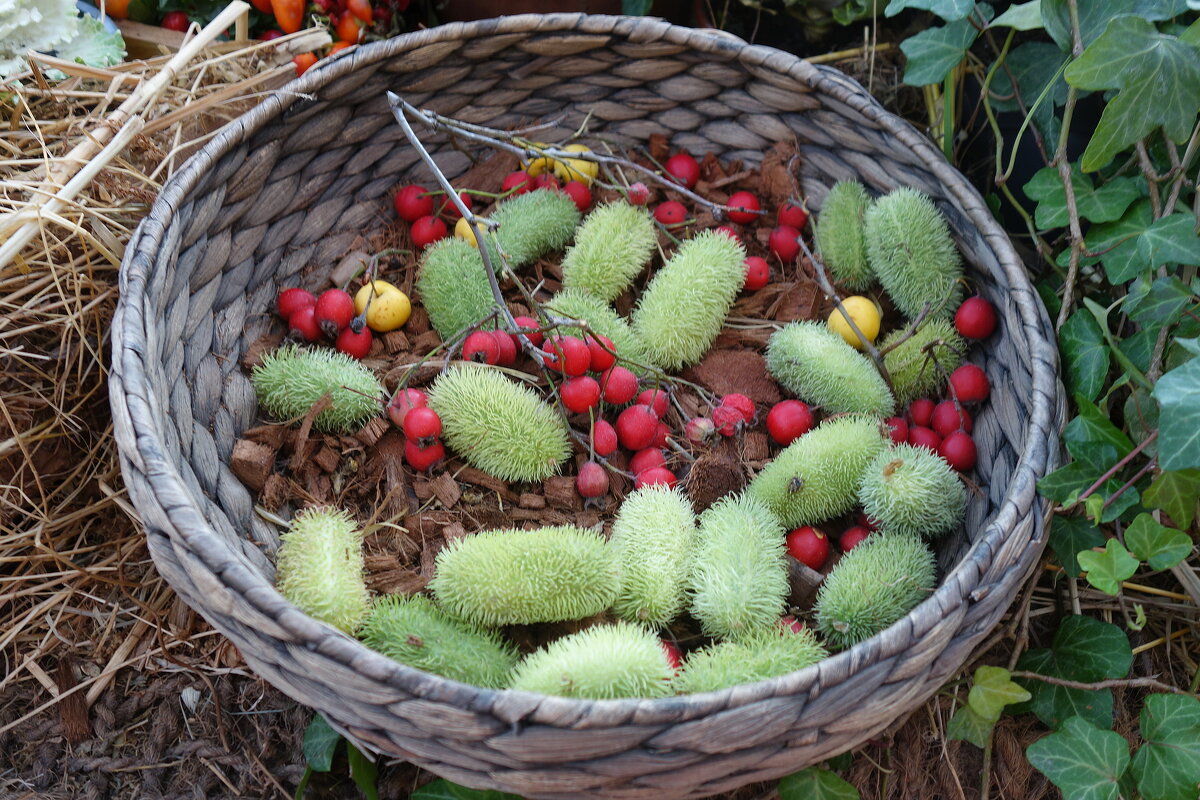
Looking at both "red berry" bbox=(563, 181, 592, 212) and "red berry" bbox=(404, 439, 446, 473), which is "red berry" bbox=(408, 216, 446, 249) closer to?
"red berry" bbox=(563, 181, 592, 212)

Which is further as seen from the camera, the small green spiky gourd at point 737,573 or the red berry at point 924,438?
the red berry at point 924,438

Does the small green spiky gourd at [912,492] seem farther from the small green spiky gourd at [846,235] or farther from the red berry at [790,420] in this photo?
the small green spiky gourd at [846,235]

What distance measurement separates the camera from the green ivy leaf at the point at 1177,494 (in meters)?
1.03

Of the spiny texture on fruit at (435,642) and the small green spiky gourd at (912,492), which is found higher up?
the small green spiky gourd at (912,492)

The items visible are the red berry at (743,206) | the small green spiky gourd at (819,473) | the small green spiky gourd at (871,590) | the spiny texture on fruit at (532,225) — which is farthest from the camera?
the red berry at (743,206)

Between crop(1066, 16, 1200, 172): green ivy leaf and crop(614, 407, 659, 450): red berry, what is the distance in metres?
0.63

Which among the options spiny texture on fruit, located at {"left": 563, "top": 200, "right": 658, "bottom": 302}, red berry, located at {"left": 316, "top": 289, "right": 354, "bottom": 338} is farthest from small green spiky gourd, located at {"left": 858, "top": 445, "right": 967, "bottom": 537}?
red berry, located at {"left": 316, "top": 289, "right": 354, "bottom": 338}

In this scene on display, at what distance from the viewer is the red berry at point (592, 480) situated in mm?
1239

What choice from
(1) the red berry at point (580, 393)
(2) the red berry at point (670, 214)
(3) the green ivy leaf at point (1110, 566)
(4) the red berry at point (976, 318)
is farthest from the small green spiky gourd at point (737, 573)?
(2) the red berry at point (670, 214)

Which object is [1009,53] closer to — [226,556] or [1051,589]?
[1051,589]

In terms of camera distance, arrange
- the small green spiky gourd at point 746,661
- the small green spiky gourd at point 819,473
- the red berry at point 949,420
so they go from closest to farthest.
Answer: the small green spiky gourd at point 746,661, the small green spiky gourd at point 819,473, the red berry at point 949,420

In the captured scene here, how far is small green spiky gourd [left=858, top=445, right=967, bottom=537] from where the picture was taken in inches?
45.4

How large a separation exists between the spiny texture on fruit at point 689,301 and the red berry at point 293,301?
0.47 metres

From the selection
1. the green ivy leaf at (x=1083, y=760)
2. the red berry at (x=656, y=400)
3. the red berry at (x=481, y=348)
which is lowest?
the green ivy leaf at (x=1083, y=760)
